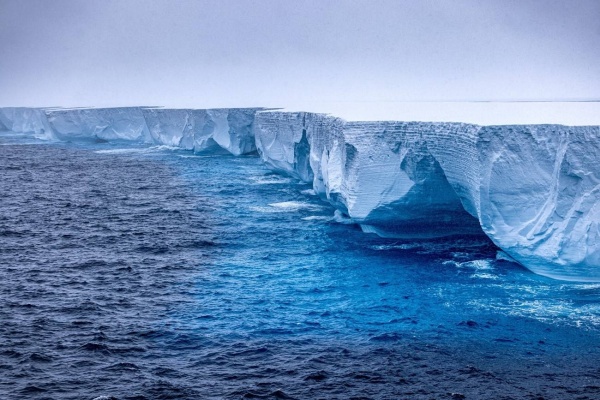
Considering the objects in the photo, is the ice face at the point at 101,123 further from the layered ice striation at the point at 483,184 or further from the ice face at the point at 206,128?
the layered ice striation at the point at 483,184

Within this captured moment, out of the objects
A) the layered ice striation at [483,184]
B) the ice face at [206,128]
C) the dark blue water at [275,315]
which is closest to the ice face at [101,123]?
the ice face at [206,128]

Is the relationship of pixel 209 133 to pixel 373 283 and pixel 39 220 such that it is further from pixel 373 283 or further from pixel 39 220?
pixel 373 283

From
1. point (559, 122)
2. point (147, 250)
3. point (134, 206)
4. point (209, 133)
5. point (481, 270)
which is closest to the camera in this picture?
point (559, 122)

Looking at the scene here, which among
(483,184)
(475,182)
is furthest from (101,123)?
(483,184)

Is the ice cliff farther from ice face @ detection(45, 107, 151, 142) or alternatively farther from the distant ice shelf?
the distant ice shelf

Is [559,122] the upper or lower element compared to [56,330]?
upper

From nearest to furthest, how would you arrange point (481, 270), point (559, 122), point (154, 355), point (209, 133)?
point (154, 355), point (559, 122), point (481, 270), point (209, 133)

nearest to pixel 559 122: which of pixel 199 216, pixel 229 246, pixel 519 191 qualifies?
pixel 519 191

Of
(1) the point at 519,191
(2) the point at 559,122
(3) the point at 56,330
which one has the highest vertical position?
(2) the point at 559,122

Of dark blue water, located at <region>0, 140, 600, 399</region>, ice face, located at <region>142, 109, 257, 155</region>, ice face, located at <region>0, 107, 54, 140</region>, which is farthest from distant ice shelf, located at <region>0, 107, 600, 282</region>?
ice face, located at <region>0, 107, 54, 140</region>
